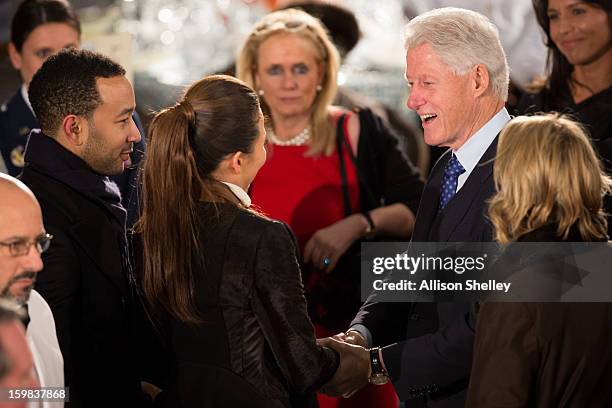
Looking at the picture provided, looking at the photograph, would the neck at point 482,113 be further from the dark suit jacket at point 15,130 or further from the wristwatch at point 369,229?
the dark suit jacket at point 15,130

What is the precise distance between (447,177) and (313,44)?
115 cm

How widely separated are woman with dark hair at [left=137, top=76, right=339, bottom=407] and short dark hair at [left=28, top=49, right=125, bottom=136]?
38 centimetres

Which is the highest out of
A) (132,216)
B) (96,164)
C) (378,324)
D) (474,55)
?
(474,55)

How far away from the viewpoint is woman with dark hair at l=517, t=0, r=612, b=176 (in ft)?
12.2

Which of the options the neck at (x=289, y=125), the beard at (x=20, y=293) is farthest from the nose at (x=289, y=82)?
the beard at (x=20, y=293)

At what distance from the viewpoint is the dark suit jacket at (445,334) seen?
2.55 metres

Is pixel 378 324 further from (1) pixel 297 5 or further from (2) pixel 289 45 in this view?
(1) pixel 297 5

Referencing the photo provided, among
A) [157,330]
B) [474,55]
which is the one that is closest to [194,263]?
[157,330]

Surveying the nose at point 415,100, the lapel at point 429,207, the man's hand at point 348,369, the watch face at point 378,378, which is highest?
the nose at point 415,100

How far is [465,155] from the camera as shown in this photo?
2703mm

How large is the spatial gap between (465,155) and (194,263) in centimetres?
84

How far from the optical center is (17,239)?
79.2 inches

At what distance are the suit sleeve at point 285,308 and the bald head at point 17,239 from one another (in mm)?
545

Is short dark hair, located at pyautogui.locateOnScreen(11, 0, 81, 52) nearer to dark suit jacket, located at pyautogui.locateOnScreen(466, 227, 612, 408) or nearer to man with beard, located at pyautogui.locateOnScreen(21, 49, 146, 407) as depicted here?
man with beard, located at pyautogui.locateOnScreen(21, 49, 146, 407)
